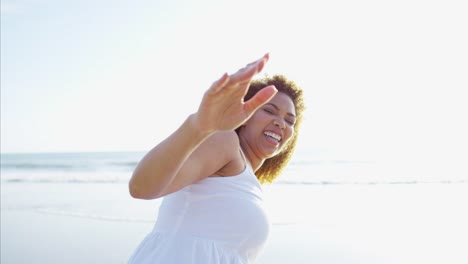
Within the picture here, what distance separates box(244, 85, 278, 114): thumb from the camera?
5.26ft

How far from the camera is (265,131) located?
9.31 ft

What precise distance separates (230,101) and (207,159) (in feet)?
1.91

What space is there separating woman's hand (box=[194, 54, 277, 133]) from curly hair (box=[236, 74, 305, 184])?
1197mm

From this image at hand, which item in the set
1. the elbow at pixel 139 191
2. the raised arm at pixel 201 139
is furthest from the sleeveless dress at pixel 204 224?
the elbow at pixel 139 191

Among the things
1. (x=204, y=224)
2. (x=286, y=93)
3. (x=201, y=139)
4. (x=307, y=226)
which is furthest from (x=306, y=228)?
(x=201, y=139)

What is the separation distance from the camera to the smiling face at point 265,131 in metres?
2.82

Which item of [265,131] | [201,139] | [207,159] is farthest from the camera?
[265,131]

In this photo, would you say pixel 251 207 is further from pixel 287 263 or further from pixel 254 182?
pixel 287 263

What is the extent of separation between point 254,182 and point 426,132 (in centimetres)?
4235

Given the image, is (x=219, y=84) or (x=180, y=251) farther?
(x=180, y=251)

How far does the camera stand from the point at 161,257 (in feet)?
7.52

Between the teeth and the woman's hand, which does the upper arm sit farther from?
the teeth

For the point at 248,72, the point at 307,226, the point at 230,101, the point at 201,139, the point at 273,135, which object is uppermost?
the point at 248,72

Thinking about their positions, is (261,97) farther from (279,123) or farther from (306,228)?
(306,228)
